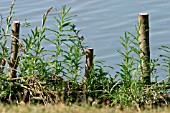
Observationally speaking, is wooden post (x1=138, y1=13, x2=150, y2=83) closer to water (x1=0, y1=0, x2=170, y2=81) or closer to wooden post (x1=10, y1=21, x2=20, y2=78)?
wooden post (x1=10, y1=21, x2=20, y2=78)

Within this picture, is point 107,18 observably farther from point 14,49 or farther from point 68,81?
point 68,81

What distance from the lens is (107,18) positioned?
17.3 m

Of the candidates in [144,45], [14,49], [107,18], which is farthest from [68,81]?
[107,18]

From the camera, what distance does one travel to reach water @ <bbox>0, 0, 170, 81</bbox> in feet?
50.9

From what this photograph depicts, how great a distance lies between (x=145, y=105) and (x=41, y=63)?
1.52 meters

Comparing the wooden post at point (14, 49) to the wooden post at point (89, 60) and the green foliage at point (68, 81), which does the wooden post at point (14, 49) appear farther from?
the wooden post at point (89, 60)

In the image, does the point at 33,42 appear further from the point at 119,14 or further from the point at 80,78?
the point at 119,14

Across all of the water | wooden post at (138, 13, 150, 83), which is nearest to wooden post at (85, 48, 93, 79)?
wooden post at (138, 13, 150, 83)

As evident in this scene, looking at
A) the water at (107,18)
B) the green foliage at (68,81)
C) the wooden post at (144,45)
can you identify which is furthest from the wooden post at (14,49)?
the water at (107,18)

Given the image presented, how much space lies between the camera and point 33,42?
10391mm

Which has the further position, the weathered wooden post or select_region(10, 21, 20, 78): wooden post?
select_region(10, 21, 20, 78): wooden post

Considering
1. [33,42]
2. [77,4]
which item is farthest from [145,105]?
[77,4]

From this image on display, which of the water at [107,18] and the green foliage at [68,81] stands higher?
the water at [107,18]

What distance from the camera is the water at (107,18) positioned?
1552cm
